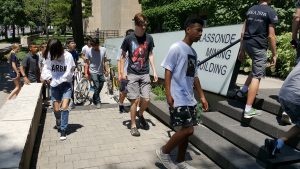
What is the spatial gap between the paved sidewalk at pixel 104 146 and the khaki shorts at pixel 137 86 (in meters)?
0.75

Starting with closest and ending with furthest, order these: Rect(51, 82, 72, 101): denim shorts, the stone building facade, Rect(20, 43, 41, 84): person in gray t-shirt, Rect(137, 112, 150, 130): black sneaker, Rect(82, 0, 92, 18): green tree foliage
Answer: Rect(51, 82, 72, 101): denim shorts < Rect(137, 112, 150, 130): black sneaker < Rect(20, 43, 41, 84): person in gray t-shirt < the stone building facade < Rect(82, 0, 92, 18): green tree foliage

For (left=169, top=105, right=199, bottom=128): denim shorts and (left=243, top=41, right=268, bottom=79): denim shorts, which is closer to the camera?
(left=169, top=105, right=199, bottom=128): denim shorts

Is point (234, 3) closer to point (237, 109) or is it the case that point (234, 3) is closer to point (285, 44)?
point (285, 44)

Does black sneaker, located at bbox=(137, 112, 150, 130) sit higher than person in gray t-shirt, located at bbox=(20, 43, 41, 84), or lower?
lower

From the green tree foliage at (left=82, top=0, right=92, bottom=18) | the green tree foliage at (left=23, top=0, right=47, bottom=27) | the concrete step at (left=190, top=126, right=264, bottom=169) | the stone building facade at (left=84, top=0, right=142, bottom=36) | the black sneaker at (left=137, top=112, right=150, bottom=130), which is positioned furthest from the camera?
the green tree foliage at (left=82, top=0, right=92, bottom=18)

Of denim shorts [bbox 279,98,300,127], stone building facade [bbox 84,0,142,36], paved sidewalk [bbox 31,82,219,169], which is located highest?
stone building facade [bbox 84,0,142,36]

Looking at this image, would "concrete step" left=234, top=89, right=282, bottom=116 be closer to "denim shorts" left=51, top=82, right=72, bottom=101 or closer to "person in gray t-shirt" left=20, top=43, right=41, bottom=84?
"denim shorts" left=51, top=82, right=72, bottom=101

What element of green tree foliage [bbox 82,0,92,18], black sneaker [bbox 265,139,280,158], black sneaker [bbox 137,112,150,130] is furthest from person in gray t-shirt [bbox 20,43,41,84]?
green tree foliage [bbox 82,0,92,18]

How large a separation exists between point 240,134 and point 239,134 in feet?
0.05

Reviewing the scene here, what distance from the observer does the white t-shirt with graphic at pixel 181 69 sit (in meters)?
4.26

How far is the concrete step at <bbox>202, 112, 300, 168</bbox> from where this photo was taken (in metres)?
4.54

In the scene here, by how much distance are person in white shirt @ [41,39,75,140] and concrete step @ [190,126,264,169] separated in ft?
7.45

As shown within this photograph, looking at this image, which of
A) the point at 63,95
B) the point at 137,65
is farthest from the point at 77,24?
the point at 137,65

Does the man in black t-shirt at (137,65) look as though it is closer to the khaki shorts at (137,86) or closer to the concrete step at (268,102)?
the khaki shorts at (137,86)
